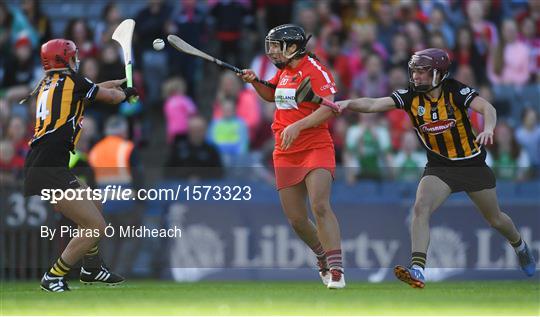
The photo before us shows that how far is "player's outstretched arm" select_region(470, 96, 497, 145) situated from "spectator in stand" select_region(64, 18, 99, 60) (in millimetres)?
8504

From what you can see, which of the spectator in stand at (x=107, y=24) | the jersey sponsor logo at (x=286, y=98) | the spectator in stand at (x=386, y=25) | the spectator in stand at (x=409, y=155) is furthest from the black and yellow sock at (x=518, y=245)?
the spectator in stand at (x=107, y=24)

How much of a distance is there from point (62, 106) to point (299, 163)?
2234 mm

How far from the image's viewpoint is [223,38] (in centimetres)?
2019

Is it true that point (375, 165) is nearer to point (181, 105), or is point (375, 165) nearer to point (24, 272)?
point (181, 105)

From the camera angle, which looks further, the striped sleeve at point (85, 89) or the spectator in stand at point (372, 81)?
the spectator in stand at point (372, 81)

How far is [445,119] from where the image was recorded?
12.7 metres

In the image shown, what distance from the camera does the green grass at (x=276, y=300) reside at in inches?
438

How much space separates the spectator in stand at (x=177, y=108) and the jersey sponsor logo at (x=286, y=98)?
624 centimetres

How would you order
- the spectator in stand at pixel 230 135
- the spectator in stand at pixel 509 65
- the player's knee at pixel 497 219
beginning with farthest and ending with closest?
the spectator in stand at pixel 509 65 < the spectator in stand at pixel 230 135 < the player's knee at pixel 497 219

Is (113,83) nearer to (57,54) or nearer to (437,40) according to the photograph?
(57,54)

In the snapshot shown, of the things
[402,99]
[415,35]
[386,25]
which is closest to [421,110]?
[402,99]

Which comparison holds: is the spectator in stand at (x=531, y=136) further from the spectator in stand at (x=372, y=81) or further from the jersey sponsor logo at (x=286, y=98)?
the jersey sponsor logo at (x=286, y=98)

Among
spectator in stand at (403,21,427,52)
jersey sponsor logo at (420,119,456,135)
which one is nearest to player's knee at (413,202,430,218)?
jersey sponsor logo at (420,119,456,135)

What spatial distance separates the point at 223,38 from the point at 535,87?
4.59 metres
